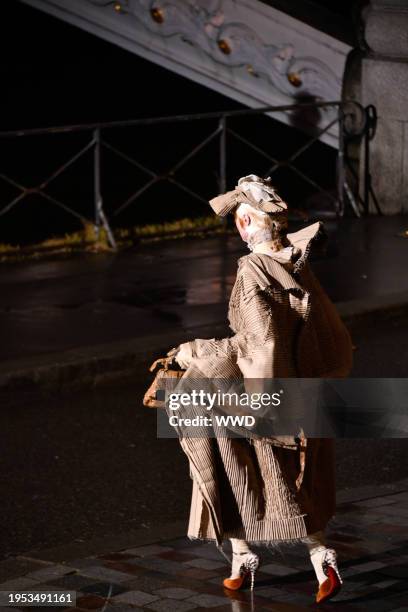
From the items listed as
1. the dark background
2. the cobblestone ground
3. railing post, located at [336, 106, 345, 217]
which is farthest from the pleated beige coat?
railing post, located at [336, 106, 345, 217]

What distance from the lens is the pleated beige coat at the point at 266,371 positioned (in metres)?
5.79

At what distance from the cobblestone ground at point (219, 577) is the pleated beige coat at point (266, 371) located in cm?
28

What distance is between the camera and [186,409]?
589cm

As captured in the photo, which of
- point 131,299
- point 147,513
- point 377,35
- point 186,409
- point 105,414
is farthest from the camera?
point 377,35

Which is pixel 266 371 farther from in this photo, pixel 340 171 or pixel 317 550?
pixel 340 171

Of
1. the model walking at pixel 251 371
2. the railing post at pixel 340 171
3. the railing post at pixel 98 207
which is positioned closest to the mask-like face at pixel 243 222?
the model walking at pixel 251 371

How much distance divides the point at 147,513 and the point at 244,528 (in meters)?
1.79

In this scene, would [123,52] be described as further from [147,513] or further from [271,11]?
[147,513]

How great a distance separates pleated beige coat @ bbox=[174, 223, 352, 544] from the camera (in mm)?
5789

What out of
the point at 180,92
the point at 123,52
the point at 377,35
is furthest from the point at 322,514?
the point at 123,52

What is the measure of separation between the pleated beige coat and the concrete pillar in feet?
35.5

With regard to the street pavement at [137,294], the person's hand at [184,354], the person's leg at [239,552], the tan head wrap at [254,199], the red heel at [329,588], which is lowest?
the red heel at [329,588]

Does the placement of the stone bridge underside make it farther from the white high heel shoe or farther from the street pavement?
the white high heel shoe

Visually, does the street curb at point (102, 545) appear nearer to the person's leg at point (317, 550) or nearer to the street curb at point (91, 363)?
the person's leg at point (317, 550)
